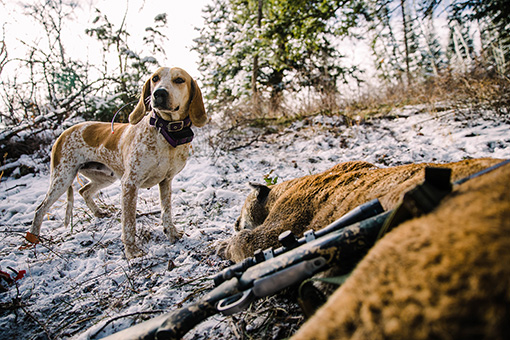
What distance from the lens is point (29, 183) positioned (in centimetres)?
542

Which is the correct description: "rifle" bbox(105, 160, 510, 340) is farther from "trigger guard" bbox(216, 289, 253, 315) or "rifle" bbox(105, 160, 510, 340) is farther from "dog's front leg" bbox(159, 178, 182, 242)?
"dog's front leg" bbox(159, 178, 182, 242)

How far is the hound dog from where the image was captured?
8.73 feet

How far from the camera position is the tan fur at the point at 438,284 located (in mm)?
447

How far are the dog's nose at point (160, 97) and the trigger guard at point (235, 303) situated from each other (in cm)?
209

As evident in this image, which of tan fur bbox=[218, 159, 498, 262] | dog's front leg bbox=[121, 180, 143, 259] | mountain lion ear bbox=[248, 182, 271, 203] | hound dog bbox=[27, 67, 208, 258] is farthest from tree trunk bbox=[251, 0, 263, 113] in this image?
tan fur bbox=[218, 159, 498, 262]

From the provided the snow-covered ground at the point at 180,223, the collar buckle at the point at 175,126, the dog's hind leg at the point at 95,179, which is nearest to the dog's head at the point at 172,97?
the collar buckle at the point at 175,126

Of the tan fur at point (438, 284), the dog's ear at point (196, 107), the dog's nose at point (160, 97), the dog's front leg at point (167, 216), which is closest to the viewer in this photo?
the tan fur at point (438, 284)

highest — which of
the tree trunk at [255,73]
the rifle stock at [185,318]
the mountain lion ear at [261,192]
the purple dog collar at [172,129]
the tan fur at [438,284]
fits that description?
the tree trunk at [255,73]

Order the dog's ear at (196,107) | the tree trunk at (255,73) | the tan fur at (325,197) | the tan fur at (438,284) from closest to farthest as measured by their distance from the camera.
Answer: the tan fur at (438,284), the tan fur at (325,197), the dog's ear at (196,107), the tree trunk at (255,73)

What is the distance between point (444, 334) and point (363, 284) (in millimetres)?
166

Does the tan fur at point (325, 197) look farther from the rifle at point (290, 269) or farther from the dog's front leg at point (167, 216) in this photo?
the dog's front leg at point (167, 216)

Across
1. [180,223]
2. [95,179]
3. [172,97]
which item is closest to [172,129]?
[172,97]

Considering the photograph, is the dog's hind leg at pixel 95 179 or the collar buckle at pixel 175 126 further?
the dog's hind leg at pixel 95 179

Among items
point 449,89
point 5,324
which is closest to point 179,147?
point 5,324
